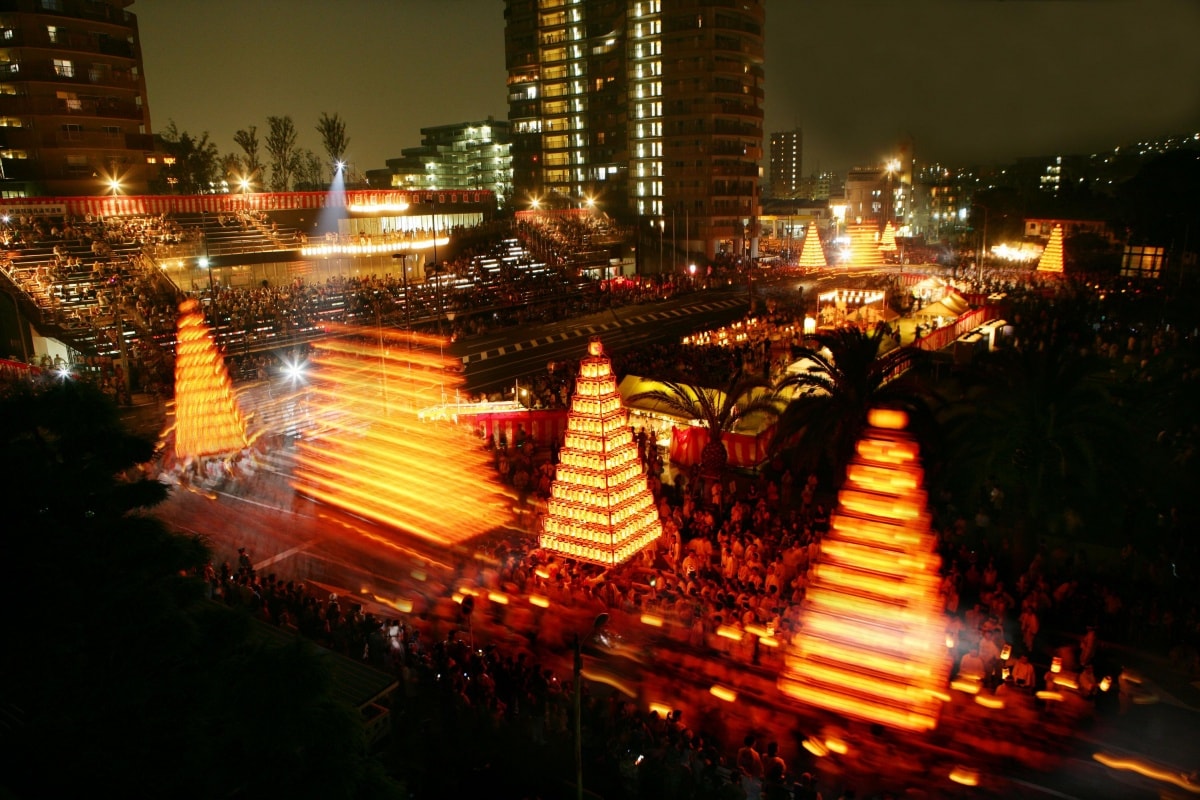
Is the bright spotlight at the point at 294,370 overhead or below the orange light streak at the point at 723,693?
overhead

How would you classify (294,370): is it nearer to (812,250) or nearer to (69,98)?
(69,98)

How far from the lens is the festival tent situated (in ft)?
72.4

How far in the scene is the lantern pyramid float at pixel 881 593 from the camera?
11117 mm

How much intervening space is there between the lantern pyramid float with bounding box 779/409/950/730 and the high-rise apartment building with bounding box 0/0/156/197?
188ft

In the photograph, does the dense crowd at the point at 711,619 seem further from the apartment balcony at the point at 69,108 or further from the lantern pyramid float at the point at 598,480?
the apartment balcony at the point at 69,108

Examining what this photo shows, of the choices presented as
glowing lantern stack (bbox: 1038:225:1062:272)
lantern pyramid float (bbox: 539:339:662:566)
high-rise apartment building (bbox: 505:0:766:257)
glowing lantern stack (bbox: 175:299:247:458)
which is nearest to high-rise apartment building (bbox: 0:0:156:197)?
glowing lantern stack (bbox: 175:299:247:458)

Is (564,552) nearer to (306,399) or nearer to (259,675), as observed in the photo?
(259,675)

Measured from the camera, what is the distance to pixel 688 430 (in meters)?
22.8

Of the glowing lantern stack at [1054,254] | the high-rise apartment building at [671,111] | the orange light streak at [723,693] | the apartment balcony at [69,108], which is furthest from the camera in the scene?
the high-rise apartment building at [671,111]

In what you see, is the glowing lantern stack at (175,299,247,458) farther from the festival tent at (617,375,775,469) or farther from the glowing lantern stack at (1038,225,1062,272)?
the glowing lantern stack at (1038,225,1062,272)

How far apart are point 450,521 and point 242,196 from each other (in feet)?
133

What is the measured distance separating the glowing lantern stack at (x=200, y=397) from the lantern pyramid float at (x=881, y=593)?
19.1 meters

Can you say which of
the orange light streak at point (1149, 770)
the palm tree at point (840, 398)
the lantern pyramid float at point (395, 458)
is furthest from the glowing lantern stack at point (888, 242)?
the orange light streak at point (1149, 770)

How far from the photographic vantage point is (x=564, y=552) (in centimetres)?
1662
